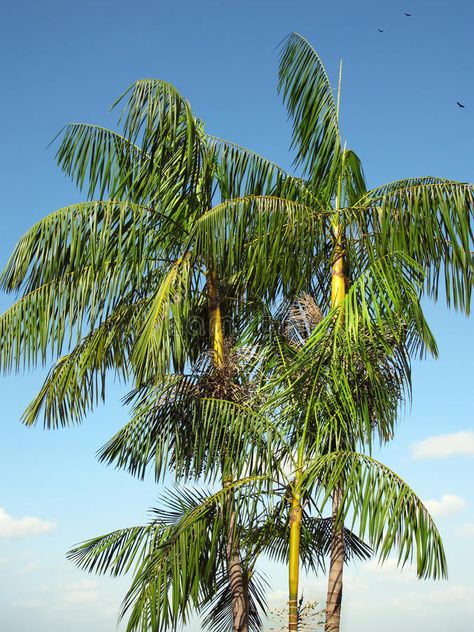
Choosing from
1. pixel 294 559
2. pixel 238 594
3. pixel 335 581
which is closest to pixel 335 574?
pixel 335 581

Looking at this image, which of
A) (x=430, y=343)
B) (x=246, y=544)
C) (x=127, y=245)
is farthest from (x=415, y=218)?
(x=246, y=544)

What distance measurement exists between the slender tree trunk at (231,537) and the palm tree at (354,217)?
2.20 ft

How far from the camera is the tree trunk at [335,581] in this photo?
31.2 feet

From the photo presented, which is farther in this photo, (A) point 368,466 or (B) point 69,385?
(B) point 69,385

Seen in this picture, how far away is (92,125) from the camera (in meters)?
11.3

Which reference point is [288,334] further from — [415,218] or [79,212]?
[79,212]

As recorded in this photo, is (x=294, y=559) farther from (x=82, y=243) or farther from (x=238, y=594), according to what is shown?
(x=82, y=243)

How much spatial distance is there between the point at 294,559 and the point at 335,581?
845mm

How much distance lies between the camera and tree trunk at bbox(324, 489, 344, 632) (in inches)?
374

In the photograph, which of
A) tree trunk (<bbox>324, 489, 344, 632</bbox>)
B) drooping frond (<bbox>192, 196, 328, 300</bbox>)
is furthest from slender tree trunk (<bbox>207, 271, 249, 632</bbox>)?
tree trunk (<bbox>324, 489, 344, 632</bbox>)

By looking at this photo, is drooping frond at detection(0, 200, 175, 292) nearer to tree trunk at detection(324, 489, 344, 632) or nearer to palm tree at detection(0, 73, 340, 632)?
palm tree at detection(0, 73, 340, 632)

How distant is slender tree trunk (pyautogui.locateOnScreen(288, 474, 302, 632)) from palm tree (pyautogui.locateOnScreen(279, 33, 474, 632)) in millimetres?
21

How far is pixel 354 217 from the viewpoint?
33.3 feet

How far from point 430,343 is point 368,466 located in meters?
1.24
